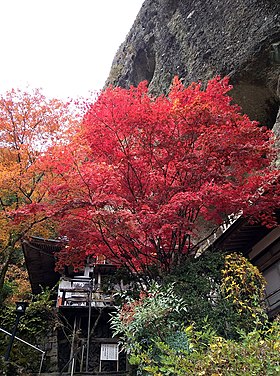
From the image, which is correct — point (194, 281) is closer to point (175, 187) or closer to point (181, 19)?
point (175, 187)

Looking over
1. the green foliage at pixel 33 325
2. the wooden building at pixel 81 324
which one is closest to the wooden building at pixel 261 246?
the wooden building at pixel 81 324

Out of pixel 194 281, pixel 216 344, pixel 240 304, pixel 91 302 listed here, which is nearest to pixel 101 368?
pixel 91 302

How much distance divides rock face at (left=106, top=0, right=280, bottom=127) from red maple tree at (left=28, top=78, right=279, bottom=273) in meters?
4.69

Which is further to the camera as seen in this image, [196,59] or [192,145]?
[196,59]

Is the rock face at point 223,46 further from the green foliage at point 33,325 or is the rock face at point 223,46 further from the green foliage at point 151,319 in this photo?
the green foliage at point 33,325

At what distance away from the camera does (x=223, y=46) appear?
50.4ft

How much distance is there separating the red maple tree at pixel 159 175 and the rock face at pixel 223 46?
15.4 feet

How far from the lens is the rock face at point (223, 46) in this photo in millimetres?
13524

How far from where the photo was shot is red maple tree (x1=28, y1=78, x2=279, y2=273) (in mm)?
8633

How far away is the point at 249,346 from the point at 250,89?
13.0m

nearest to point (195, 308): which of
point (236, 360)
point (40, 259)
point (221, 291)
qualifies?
point (221, 291)

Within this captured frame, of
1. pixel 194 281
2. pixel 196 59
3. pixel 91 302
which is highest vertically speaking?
pixel 196 59

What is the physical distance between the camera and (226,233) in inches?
384

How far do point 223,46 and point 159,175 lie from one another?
369 inches
